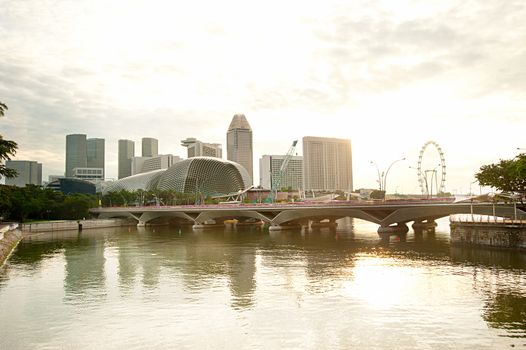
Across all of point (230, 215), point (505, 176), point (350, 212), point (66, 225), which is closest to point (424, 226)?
point (350, 212)

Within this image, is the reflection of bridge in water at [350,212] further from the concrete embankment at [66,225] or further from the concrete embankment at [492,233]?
the concrete embankment at [66,225]

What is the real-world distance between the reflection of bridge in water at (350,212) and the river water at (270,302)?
680 inches

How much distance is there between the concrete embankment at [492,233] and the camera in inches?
1970

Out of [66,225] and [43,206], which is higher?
[43,206]

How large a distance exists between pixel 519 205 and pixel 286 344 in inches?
2059

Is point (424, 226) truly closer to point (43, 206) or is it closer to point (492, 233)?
point (492, 233)

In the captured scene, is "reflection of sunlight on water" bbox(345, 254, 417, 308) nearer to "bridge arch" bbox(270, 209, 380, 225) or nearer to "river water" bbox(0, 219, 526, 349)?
"river water" bbox(0, 219, 526, 349)

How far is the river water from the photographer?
68.6ft

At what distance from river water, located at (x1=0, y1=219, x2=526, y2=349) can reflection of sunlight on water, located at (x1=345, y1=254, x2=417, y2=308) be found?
0.09 m

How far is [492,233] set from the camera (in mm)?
53656

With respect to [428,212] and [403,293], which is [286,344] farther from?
[428,212]

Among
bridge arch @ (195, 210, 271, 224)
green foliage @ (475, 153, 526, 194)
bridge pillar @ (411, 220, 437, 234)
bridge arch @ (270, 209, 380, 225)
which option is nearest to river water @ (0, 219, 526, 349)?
green foliage @ (475, 153, 526, 194)

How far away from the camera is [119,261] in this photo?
51.3 m

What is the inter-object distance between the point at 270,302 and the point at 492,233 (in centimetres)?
3743
